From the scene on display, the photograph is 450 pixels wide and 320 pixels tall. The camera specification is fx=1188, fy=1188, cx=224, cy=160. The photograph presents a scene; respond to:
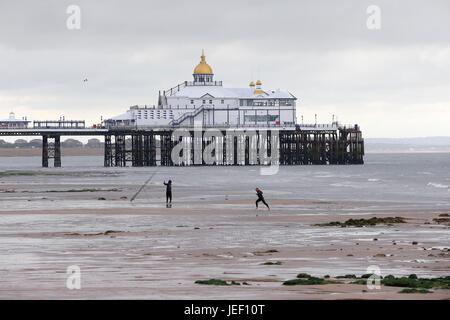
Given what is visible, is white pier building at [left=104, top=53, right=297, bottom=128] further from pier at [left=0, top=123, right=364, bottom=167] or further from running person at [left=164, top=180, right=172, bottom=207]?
running person at [left=164, top=180, right=172, bottom=207]

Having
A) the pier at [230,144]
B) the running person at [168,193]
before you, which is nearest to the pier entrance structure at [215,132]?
the pier at [230,144]

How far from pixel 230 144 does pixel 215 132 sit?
28.7ft

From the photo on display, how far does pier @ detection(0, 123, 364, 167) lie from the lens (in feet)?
523

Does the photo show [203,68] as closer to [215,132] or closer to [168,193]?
[215,132]

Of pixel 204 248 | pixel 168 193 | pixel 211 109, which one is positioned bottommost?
pixel 204 248

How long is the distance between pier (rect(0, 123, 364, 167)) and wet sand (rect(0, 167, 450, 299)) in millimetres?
101405

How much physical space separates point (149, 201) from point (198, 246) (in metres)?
28.9

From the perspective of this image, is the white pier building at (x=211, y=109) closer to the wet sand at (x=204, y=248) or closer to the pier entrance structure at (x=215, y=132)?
the pier entrance structure at (x=215, y=132)

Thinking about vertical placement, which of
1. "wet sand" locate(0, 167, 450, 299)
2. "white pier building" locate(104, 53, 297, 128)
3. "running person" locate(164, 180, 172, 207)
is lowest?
"wet sand" locate(0, 167, 450, 299)

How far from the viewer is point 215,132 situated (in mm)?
160375

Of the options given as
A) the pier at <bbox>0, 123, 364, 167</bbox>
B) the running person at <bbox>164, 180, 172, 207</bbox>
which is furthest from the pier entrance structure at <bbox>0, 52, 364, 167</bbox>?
the running person at <bbox>164, 180, 172, 207</bbox>

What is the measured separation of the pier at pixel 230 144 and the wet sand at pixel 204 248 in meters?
101

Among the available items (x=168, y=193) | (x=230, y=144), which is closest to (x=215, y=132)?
(x=230, y=144)

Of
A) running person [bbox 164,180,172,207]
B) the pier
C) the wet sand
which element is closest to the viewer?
the wet sand
